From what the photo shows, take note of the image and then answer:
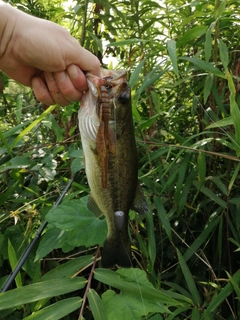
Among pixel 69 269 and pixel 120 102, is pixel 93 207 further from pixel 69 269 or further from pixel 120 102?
pixel 120 102

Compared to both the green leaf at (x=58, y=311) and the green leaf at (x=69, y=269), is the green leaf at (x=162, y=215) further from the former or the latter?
the green leaf at (x=58, y=311)

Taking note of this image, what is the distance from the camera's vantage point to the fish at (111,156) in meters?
1.43

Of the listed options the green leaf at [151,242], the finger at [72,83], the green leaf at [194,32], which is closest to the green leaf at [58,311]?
the green leaf at [151,242]

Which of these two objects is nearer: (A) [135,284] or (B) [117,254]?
(A) [135,284]

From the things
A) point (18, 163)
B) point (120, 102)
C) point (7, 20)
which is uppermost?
point (7, 20)

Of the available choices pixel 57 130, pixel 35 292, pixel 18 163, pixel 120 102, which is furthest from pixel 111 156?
pixel 57 130

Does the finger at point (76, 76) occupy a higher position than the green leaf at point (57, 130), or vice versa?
the finger at point (76, 76)

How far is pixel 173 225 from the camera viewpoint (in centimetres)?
236

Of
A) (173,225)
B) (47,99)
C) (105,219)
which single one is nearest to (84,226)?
(105,219)

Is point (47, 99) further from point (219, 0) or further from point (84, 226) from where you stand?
point (219, 0)

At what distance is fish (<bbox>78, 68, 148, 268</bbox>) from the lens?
4.69 ft

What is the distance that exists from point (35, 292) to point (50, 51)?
767 millimetres

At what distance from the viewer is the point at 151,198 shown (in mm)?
2172

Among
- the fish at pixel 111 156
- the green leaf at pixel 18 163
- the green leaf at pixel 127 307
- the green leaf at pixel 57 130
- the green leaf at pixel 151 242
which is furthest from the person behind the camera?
the green leaf at pixel 57 130
